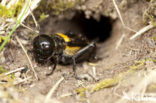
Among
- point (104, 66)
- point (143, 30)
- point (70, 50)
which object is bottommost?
point (104, 66)

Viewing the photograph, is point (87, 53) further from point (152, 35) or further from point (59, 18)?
point (152, 35)

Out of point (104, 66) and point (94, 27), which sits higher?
point (94, 27)

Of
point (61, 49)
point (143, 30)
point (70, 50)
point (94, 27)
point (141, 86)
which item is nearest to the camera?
point (141, 86)

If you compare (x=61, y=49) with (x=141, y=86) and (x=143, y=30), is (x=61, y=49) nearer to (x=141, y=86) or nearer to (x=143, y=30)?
(x=143, y=30)

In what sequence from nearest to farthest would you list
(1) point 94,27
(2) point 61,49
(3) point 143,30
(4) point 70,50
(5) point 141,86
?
1. (5) point 141,86
2. (3) point 143,30
3. (2) point 61,49
4. (4) point 70,50
5. (1) point 94,27

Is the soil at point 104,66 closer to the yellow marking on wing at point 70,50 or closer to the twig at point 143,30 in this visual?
the twig at point 143,30

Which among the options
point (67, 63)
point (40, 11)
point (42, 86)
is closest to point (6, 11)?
point (40, 11)

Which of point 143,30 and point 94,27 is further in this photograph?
point 94,27

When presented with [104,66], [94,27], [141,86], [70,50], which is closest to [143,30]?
[104,66]
